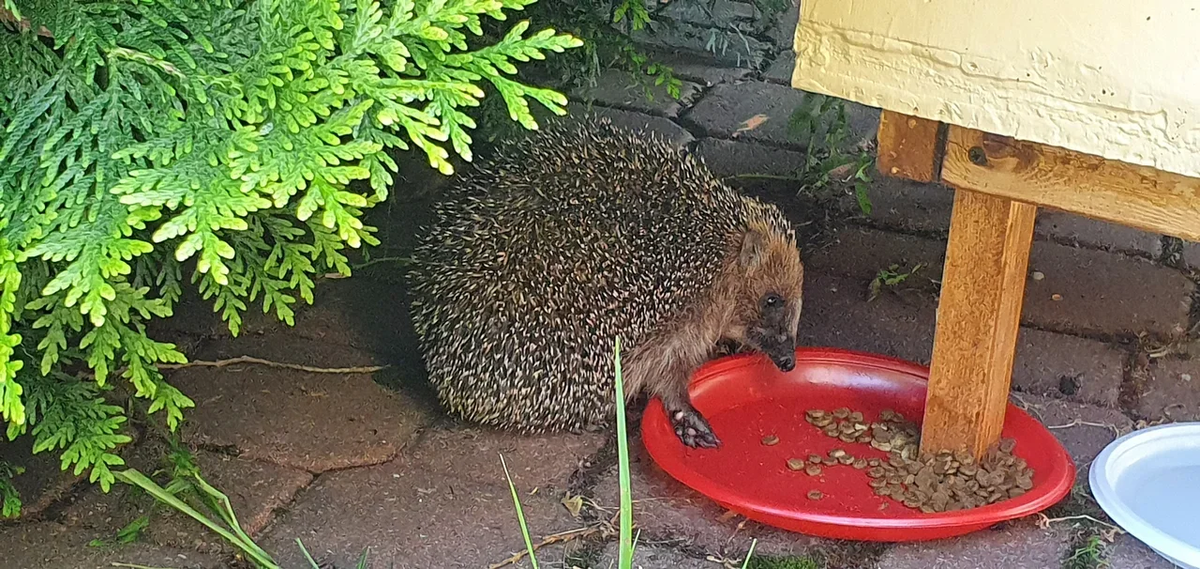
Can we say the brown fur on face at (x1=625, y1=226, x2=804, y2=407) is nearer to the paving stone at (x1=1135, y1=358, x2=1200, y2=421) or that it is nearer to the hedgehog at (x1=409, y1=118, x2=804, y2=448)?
the hedgehog at (x1=409, y1=118, x2=804, y2=448)

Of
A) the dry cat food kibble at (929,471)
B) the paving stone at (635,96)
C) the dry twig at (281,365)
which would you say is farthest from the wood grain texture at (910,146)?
the paving stone at (635,96)

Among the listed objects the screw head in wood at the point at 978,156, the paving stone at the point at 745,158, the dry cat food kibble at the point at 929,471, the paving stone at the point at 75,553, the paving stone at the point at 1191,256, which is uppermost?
the screw head in wood at the point at 978,156

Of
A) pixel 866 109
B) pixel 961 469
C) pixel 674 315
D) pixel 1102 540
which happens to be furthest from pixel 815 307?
pixel 866 109

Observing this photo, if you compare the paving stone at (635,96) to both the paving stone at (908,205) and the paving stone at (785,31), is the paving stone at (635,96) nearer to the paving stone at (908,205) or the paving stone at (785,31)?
the paving stone at (785,31)

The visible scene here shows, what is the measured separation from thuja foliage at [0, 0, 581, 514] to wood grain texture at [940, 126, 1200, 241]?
0.76 meters

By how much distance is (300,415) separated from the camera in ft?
8.57

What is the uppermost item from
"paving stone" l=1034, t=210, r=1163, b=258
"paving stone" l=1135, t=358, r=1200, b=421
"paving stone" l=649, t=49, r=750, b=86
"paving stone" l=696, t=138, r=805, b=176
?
"paving stone" l=649, t=49, r=750, b=86

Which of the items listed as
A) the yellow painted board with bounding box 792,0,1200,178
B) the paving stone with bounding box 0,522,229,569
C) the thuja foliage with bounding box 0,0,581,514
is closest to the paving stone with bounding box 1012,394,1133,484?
the yellow painted board with bounding box 792,0,1200,178

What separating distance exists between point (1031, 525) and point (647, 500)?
77 cm

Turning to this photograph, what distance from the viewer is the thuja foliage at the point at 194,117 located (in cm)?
158

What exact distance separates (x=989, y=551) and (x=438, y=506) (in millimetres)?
1098

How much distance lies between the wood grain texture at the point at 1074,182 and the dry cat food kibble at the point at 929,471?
0.65 metres

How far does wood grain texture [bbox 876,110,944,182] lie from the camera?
206cm

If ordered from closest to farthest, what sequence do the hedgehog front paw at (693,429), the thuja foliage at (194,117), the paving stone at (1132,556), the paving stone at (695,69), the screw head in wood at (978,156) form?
the thuja foliage at (194,117), the screw head in wood at (978,156), the paving stone at (1132,556), the hedgehog front paw at (693,429), the paving stone at (695,69)
